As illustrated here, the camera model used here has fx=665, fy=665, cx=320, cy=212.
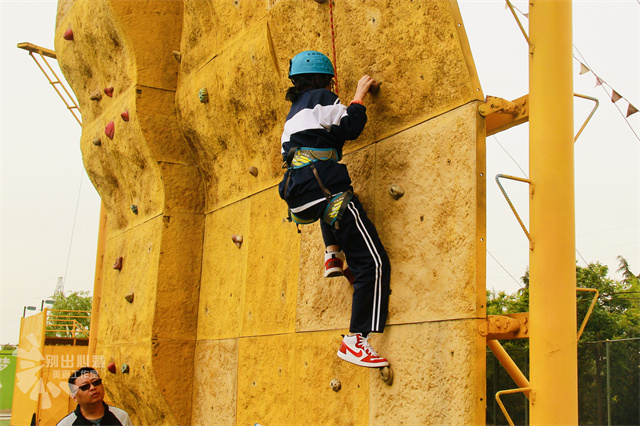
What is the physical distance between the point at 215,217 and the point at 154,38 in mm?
1780

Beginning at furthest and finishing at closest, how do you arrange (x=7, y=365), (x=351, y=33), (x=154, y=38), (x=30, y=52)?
(x=7, y=365)
(x=30, y=52)
(x=154, y=38)
(x=351, y=33)

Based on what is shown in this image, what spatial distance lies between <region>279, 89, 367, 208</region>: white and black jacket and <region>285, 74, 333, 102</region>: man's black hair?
0.11 m

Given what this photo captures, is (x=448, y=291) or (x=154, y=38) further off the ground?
(x=154, y=38)

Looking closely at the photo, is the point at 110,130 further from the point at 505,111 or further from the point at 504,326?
the point at 504,326

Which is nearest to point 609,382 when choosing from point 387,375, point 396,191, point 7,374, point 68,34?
Result: point 387,375

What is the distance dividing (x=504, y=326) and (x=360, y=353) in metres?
0.71

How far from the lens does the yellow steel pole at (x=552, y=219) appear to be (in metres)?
2.70

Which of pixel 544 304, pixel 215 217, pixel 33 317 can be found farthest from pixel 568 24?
pixel 33 317

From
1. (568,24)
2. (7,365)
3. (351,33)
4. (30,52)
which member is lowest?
(7,365)

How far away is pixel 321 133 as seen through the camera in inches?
134

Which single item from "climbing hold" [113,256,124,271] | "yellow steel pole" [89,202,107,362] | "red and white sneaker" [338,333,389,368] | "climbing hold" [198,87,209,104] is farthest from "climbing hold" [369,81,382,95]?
"yellow steel pole" [89,202,107,362]

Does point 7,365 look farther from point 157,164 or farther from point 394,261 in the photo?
point 394,261

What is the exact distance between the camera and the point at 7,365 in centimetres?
2109

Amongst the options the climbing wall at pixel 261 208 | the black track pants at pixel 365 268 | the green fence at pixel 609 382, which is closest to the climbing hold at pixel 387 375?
the climbing wall at pixel 261 208
